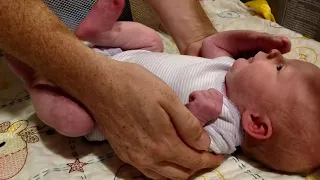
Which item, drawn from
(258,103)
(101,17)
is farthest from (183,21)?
(258,103)

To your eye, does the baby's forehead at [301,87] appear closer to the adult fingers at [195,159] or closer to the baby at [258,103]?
the baby at [258,103]

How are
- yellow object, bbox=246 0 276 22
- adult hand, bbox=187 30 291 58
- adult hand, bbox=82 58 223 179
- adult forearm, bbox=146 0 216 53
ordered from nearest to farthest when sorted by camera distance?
adult hand, bbox=82 58 223 179
adult hand, bbox=187 30 291 58
adult forearm, bbox=146 0 216 53
yellow object, bbox=246 0 276 22

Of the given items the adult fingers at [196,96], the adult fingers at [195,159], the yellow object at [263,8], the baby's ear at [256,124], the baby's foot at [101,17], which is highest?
the baby's foot at [101,17]

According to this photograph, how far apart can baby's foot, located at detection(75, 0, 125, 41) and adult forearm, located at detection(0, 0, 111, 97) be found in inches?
4.5

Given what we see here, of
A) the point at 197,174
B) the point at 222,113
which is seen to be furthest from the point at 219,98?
the point at 197,174

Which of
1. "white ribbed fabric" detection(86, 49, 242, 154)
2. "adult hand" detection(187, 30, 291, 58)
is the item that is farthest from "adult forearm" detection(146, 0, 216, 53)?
"white ribbed fabric" detection(86, 49, 242, 154)

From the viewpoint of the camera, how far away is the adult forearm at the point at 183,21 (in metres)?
1.22

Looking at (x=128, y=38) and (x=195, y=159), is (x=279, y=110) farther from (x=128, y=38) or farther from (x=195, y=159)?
(x=128, y=38)

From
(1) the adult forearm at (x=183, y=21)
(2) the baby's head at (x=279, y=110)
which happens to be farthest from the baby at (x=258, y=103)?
(1) the adult forearm at (x=183, y=21)

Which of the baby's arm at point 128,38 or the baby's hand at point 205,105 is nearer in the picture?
the baby's hand at point 205,105

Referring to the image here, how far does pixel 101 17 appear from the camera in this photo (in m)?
0.97

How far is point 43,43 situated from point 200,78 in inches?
12.3

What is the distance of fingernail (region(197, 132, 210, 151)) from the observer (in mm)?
841

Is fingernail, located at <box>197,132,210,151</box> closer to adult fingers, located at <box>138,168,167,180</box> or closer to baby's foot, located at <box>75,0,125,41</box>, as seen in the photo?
adult fingers, located at <box>138,168,167,180</box>
